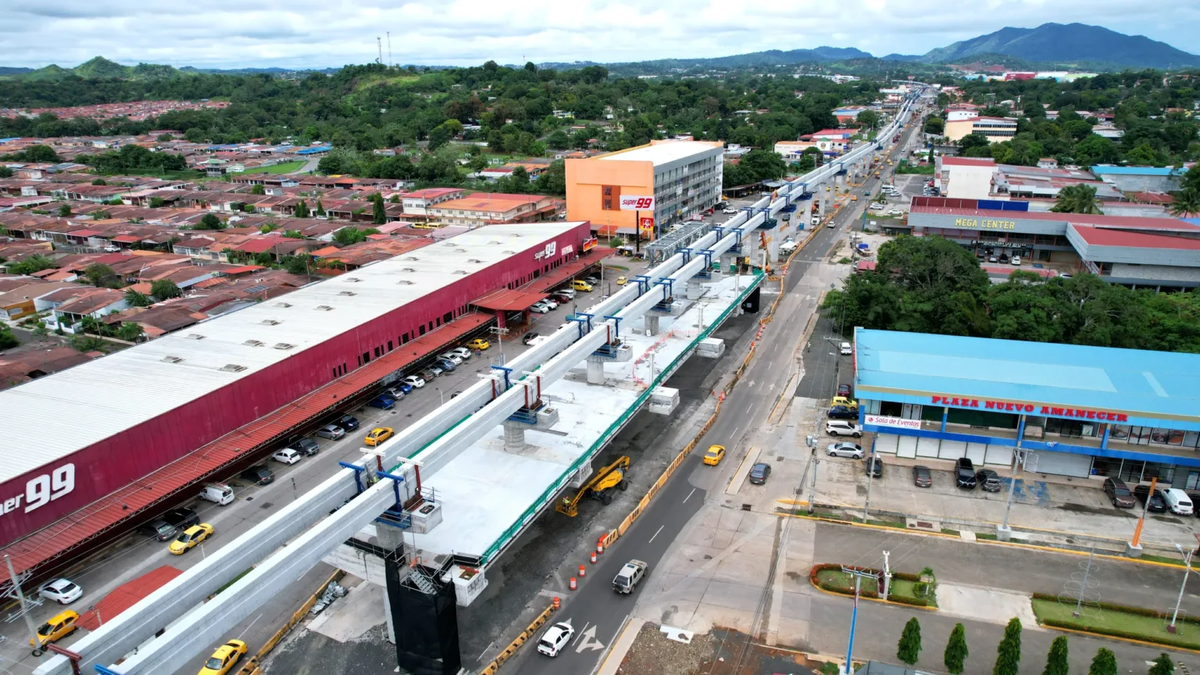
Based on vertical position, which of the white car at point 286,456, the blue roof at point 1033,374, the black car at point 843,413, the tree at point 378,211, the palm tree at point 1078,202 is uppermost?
the palm tree at point 1078,202

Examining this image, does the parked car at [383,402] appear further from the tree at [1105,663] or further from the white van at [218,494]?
the tree at [1105,663]

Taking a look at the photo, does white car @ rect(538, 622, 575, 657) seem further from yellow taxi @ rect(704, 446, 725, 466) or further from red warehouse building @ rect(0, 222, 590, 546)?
red warehouse building @ rect(0, 222, 590, 546)

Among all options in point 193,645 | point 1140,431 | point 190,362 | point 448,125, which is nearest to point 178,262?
point 190,362

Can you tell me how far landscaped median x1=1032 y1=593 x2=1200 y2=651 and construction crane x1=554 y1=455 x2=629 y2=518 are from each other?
19.2 m

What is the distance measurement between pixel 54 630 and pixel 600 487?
23.4 m

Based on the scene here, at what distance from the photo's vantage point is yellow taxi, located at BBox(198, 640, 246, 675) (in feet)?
85.5

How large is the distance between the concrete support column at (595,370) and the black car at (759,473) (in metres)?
10.0

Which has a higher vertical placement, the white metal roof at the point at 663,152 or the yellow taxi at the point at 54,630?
the white metal roof at the point at 663,152

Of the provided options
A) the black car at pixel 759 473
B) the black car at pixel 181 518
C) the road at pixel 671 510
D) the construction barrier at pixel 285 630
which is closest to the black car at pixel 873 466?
the black car at pixel 759 473

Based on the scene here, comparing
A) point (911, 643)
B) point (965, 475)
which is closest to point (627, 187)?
point (965, 475)

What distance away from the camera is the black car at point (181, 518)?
1352 inches

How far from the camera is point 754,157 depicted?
4961 inches

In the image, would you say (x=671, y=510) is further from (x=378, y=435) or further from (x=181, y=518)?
(x=181, y=518)

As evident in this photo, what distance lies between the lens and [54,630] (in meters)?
27.5
